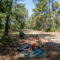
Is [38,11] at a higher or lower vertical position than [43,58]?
higher

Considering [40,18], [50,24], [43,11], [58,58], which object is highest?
[43,11]

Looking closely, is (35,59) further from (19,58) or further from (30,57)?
(19,58)

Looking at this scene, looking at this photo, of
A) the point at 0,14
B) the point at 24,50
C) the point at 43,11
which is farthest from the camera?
the point at 43,11

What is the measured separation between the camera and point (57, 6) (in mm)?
22547

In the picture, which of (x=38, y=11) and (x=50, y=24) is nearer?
(x=50, y=24)

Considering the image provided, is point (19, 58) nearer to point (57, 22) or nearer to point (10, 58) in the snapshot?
point (10, 58)

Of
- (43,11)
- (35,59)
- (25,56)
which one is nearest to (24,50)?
(25,56)

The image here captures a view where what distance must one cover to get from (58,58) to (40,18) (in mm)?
20927

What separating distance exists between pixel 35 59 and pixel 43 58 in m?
0.36

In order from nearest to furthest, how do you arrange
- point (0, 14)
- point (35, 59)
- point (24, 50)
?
point (35, 59)
point (24, 50)
point (0, 14)

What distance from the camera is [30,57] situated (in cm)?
400

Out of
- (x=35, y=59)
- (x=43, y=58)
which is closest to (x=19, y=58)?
(x=35, y=59)

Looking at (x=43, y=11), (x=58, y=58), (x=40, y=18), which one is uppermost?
(x=43, y=11)

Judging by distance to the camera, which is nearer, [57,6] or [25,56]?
[25,56]
